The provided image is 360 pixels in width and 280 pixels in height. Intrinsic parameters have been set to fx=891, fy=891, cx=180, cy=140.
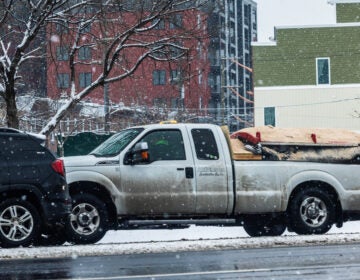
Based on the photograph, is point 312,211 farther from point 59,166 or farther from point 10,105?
point 10,105

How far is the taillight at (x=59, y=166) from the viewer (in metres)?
12.8

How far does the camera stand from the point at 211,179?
13852 mm

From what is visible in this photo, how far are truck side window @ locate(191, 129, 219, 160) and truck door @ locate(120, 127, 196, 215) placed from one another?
186 millimetres

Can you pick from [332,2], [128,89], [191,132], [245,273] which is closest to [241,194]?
[191,132]

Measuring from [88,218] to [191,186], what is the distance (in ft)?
5.49

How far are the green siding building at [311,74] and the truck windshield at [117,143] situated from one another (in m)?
33.5

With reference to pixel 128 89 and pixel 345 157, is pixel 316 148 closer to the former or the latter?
pixel 345 157

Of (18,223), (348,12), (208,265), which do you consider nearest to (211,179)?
(18,223)

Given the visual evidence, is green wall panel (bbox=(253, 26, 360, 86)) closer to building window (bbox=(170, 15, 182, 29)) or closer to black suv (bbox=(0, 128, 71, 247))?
building window (bbox=(170, 15, 182, 29))

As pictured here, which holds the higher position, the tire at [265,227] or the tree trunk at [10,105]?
the tree trunk at [10,105]

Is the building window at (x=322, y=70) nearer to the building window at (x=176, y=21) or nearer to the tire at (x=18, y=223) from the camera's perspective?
the building window at (x=176, y=21)

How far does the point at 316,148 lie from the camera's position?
14.6m

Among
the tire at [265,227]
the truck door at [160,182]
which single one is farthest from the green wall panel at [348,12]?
the truck door at [160,182]

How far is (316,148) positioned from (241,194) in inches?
62.6
